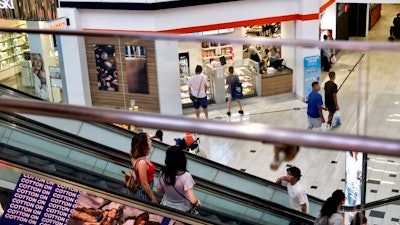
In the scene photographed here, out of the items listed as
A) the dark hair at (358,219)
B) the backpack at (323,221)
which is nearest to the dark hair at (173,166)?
the backpack at (323,221)

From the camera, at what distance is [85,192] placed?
4.55 metres

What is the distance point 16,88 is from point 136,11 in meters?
6.32

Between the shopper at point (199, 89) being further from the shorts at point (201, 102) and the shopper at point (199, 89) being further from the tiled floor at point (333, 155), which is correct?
the tiled floor at point (333, 155)

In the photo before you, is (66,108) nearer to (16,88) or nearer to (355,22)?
(16,88)

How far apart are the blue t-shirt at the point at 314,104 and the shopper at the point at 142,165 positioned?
2278 mm

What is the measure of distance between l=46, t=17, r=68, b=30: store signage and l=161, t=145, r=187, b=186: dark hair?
7.96 metres

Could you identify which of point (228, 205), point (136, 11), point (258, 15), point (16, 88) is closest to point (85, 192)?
point (228, 205)

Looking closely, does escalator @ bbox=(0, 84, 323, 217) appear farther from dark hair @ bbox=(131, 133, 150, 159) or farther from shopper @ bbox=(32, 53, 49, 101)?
dark hair @ bbox=(131, 133, 150, 159)

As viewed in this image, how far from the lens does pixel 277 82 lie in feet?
43.3

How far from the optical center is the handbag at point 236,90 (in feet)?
24.6

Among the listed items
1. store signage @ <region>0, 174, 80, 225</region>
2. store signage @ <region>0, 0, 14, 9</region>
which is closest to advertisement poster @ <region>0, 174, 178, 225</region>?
store signage @ <region>0, 174, 80, 225</region>

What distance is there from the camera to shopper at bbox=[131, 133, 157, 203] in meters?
4.76

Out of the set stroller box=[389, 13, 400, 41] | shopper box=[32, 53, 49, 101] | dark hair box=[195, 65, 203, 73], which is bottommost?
stroller box=[389, 13, 400, 41]

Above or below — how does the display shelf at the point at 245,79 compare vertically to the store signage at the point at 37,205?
below
